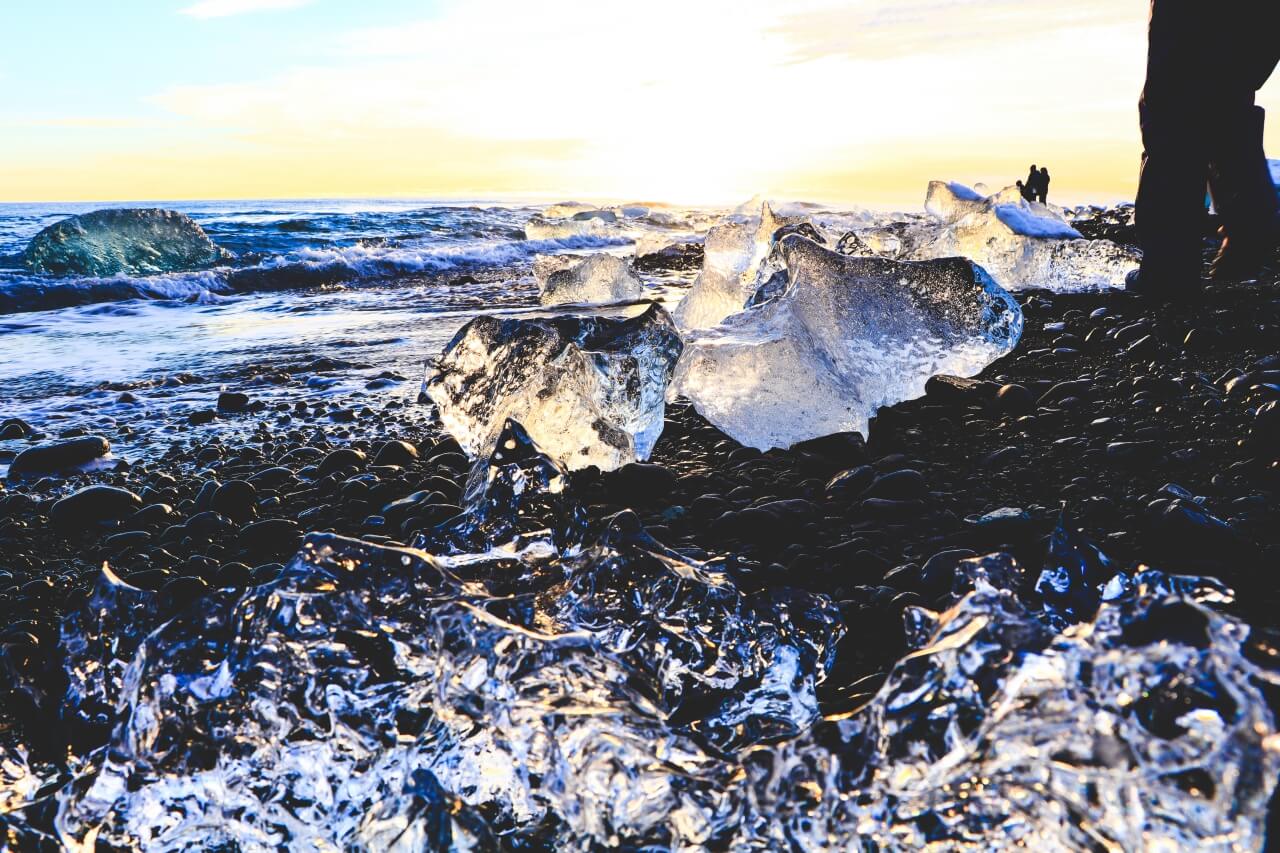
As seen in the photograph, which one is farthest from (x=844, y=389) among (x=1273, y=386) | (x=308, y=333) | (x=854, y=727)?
(x=308, y=333)

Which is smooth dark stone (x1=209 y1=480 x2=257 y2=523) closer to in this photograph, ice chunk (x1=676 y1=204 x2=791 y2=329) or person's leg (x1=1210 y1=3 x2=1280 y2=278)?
ice chunk (x1=676 y1=204 x2=791 y2=329)

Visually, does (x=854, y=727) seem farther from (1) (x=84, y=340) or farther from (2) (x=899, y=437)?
(1) (x=84, y=340)

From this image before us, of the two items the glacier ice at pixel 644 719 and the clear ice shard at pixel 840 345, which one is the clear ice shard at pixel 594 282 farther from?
the glacier ice at pixel 644 719

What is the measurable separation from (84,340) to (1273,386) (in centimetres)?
675

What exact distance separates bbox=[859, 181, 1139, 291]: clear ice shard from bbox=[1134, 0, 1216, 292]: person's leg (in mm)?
943

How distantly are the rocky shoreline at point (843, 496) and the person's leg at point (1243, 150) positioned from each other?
1160mm

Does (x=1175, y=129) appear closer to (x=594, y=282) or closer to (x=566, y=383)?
(x=566, y=383)

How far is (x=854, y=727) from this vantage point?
1201mm

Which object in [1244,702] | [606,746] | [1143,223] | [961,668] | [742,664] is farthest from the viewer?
[1143,223]

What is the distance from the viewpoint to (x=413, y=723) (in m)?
1.46

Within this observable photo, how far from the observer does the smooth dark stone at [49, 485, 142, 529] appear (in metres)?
2.67

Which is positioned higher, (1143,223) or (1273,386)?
(1143,223)

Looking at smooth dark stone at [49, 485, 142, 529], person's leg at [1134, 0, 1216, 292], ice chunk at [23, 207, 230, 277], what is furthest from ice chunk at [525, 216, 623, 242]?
smooth dark stone at [49, 485, 142, 529]

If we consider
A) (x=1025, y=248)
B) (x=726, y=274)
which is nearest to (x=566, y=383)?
(x=726, y=274)
